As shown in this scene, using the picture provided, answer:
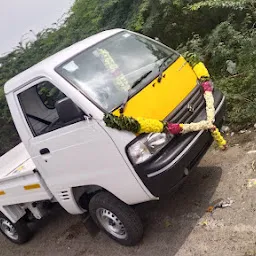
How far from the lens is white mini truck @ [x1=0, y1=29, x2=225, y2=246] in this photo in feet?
12.6

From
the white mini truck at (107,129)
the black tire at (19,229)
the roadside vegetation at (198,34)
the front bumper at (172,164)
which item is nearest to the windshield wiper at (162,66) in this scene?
the white mini truck at (107,129)

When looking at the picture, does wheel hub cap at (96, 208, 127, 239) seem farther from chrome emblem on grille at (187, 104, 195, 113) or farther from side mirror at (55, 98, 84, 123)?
chrome emblem on grille at (187, 104, 195, 113)

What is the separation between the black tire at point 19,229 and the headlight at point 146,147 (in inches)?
112

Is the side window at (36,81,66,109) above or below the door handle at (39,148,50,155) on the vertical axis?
above

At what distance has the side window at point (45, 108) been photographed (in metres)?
4.03

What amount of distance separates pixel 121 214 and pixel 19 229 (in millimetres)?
2327

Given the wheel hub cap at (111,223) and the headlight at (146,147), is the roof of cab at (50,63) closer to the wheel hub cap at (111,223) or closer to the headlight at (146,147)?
the headlight at (146,147)

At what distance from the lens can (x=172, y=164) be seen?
12.4 ft

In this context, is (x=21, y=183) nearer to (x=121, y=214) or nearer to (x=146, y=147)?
(x=121, y=214)

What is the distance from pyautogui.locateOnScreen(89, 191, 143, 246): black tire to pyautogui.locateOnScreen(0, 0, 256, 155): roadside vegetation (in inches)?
91.8

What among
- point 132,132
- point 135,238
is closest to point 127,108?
point 132,132

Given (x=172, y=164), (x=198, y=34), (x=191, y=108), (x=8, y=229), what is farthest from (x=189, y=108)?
(x=198, y=34)

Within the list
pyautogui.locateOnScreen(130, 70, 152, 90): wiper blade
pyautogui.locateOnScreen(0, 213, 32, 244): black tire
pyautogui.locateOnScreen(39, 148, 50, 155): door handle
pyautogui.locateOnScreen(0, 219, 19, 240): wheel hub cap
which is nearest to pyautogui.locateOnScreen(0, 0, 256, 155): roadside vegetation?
pyautogui.locateOnScreen(130, 70, 152, 90): wiper blade

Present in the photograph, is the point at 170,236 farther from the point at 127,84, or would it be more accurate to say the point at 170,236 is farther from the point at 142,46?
the point at 142,46
